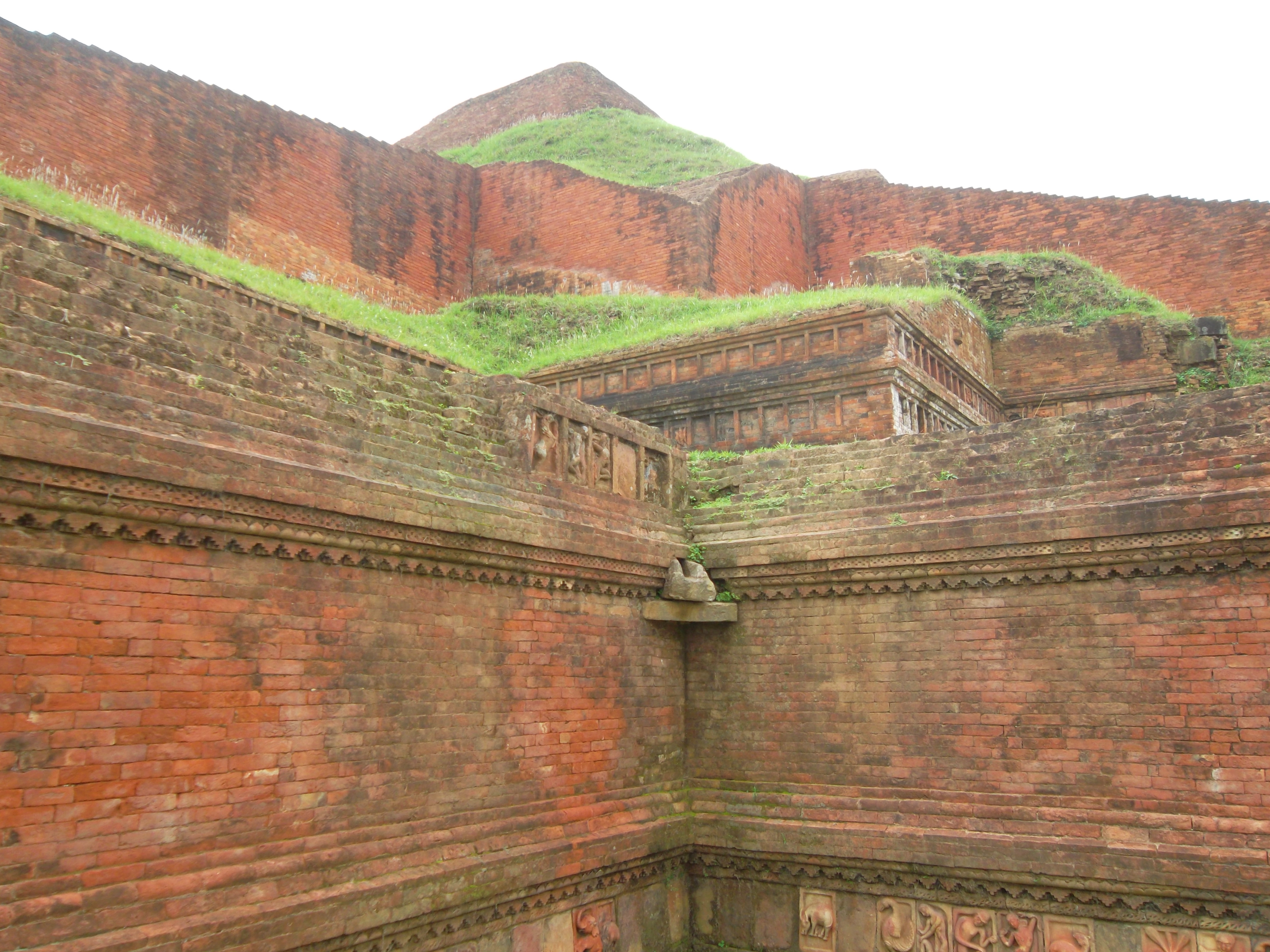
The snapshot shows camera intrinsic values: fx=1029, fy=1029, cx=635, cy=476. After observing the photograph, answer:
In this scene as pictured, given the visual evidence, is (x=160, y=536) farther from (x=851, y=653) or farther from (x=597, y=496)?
(x=851, y=653)

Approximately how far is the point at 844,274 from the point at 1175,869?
21.9 m

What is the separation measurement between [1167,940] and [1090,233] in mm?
19866

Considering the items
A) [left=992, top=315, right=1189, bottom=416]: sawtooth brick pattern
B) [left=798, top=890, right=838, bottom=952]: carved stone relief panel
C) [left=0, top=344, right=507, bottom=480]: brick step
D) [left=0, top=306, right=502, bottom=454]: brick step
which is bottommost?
[left=798, top=890, right=838, bottom=952]: carved stone relief panel

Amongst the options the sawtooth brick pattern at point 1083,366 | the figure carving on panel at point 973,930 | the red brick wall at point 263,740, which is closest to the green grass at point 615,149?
the sawtooth brick pattern at point 1083,366

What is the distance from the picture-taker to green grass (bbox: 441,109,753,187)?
29.5 m

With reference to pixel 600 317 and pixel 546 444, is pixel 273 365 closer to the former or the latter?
pixel 546 444

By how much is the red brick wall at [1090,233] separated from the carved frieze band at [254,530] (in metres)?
18.7

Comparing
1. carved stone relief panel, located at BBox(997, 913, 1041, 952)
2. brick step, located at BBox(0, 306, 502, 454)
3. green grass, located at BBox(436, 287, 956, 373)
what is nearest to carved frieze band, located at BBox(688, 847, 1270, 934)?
carved stone relief panel, located at BBox(997, 913, 1041, 952)

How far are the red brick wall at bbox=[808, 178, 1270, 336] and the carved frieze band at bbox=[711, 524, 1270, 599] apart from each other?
53.2 feet

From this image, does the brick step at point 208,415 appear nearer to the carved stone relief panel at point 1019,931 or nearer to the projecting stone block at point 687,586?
the projecting stone block at point 687,586

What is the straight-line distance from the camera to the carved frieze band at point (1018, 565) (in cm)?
Answer: 789

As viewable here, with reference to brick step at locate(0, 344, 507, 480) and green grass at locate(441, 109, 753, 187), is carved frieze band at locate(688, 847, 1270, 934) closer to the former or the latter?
brick step at locate(0, 344, 507, 480)

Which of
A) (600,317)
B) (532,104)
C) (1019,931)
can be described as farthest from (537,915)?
(532,104)

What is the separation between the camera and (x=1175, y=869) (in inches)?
300
